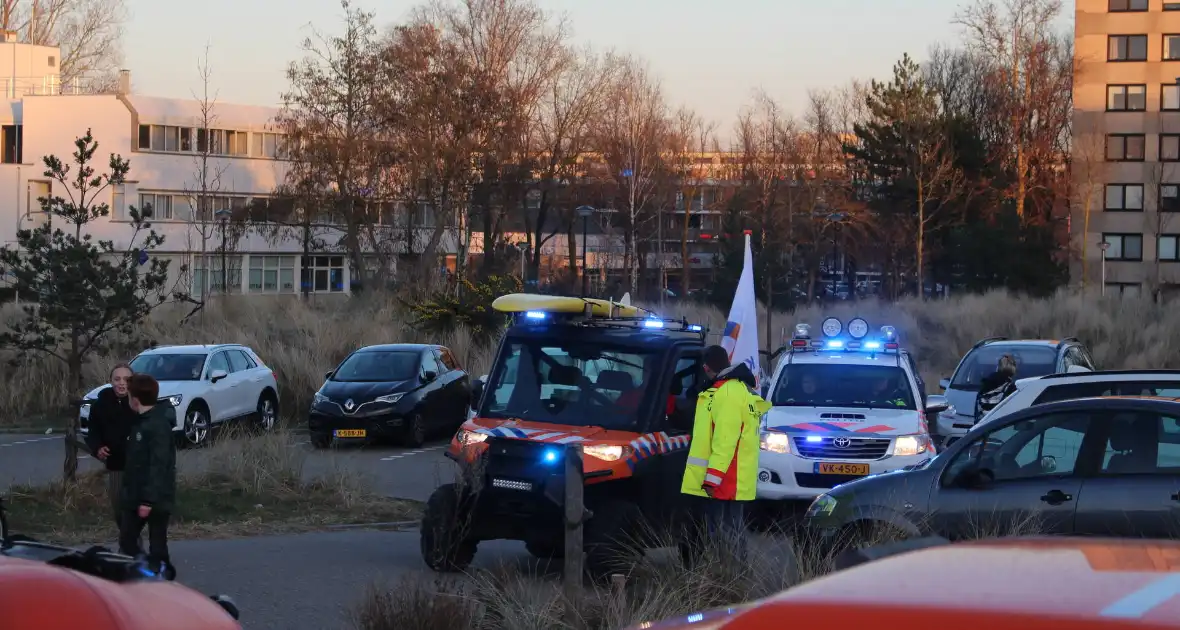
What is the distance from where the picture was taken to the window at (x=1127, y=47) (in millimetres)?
75438

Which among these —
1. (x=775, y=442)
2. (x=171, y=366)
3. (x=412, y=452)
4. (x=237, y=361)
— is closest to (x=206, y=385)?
(x=171, y=366)

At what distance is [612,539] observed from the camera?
10.0m

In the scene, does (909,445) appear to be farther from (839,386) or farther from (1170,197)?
(1170,197)

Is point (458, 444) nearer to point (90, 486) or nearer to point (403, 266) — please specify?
point (90, 486)

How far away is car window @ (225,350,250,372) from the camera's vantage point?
2402 cm

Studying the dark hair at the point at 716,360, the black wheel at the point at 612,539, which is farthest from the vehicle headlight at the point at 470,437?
the dark hair at the point at 716,360

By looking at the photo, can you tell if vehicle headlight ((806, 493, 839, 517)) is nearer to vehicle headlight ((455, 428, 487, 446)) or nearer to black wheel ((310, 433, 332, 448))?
vehicle headlight ((455, 428, 487, 446))

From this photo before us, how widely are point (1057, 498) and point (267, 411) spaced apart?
18098mm

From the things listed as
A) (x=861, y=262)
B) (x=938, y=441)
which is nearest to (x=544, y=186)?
(x=861, y=262)

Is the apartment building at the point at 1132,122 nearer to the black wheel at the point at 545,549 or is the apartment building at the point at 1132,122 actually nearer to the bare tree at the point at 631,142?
the bare tree at the point at 631,142

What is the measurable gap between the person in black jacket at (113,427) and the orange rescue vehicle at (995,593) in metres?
8.90

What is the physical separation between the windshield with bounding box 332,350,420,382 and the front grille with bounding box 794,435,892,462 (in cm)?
1071

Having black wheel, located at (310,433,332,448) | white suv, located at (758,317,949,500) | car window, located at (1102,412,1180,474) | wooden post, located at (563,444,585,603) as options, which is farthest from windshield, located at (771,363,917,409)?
black wheel, located at (310,433,332,448)

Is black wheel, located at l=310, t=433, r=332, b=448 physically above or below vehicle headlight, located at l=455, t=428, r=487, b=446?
below
